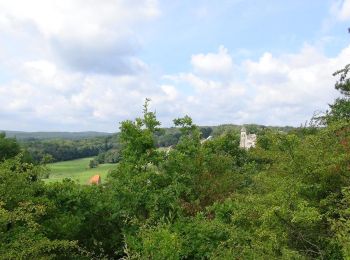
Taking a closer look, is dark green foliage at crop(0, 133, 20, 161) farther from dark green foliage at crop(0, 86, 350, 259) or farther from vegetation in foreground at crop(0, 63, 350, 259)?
vegetation in foreground at crop(0, 63, 350, 259)

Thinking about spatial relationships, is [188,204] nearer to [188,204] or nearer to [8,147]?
[188,204]

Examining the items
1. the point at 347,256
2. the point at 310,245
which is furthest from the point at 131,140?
→ the point at 347,256

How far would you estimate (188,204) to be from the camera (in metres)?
14.3

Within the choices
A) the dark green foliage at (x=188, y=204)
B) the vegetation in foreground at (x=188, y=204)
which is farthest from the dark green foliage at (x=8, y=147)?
the vegetation in foreground at (x=188, y=204)

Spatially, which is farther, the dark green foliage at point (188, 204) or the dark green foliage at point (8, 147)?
the dark green foliage at point (8, 147)

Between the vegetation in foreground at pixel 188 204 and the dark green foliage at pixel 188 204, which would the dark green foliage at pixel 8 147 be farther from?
the vegetation in foreground at pixel 188 204

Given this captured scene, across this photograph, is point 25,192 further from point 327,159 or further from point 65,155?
point 65,155

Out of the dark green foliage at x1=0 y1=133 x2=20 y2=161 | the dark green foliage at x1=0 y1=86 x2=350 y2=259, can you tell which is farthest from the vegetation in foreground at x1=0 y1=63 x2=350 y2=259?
the dark green foliage at x1=0 y1=133 x2=20 y2=161

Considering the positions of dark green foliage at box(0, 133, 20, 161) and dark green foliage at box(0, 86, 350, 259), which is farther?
dark green foliage at box(0, 133, 20, 161)

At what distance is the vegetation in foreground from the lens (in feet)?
29.2

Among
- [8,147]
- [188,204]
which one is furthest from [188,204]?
[8,147]

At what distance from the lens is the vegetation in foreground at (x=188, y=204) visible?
8.90m

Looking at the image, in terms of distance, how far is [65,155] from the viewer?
9462cm

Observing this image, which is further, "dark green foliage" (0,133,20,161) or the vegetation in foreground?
"dark green foliage" (0,133,20,161)
